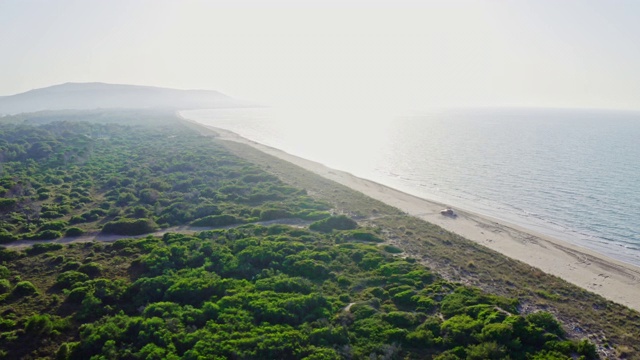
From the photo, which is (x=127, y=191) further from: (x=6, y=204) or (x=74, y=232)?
(x=74, y=232)

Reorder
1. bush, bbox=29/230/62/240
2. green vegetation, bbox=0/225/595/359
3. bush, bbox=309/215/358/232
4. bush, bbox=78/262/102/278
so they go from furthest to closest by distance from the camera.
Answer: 1. bush, bbox=309/215/358/232
2. bush, bbox=29/230/62/240
3. bush, bbox=78/262/102/278
4. green vegetation, bbox=0/225/595/359

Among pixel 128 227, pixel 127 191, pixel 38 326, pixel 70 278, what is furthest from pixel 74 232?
pixel 38 326

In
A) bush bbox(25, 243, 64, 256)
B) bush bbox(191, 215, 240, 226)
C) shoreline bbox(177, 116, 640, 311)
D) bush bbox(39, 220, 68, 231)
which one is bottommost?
shoreline bbox(177, 116, 640, 311)

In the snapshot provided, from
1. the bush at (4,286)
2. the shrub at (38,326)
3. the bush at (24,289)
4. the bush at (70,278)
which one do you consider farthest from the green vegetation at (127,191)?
the shrub at (38,326)

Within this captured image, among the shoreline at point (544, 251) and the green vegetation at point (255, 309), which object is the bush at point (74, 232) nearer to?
the green vegetation at point (255, 309)

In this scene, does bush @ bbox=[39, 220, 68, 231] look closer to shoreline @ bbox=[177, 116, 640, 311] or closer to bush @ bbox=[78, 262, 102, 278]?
bush @ bbox=[78, 262, 102, 278]

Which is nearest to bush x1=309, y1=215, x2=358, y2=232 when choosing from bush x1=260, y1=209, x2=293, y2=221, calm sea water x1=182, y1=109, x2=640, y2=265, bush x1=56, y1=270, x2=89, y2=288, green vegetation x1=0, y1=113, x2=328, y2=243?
green vegetation x1=0, y1=113, x2=328, y2=243
